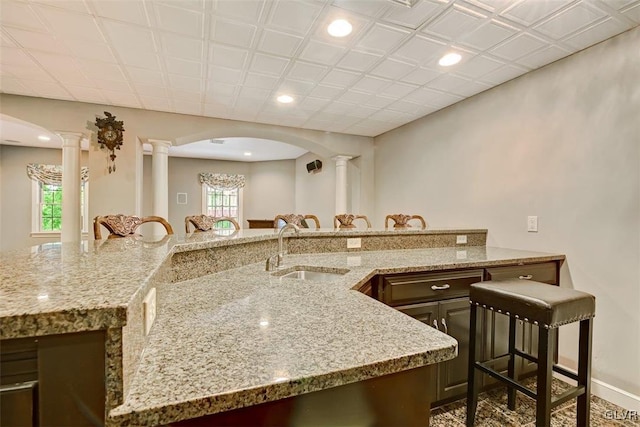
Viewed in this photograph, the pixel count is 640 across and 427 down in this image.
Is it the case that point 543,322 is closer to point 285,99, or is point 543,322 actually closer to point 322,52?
point 322,52

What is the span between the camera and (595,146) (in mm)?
2090

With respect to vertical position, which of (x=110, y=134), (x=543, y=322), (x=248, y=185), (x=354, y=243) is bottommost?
(x=543, y=322)

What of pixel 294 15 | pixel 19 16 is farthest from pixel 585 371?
pixel 19 16

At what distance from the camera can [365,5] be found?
1.78m

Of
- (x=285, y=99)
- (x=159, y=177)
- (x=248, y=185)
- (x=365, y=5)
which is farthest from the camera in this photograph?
(x=248, y=185)

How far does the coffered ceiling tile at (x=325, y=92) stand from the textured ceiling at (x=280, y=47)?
21 mm

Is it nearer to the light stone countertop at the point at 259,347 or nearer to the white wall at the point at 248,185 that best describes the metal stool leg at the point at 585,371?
the light stone countertop at the point at 259,347

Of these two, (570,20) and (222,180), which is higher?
(570,20)

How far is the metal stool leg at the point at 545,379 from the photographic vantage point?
4.23 ft

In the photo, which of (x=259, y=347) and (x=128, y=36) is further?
(x=128, y=36)

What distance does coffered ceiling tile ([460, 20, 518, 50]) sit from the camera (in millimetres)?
1967

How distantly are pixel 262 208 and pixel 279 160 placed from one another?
132 cm

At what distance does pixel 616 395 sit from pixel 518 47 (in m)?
2.50

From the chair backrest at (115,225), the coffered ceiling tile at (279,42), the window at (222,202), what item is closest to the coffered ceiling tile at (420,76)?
the coffered ceiling tile at (279,42)
